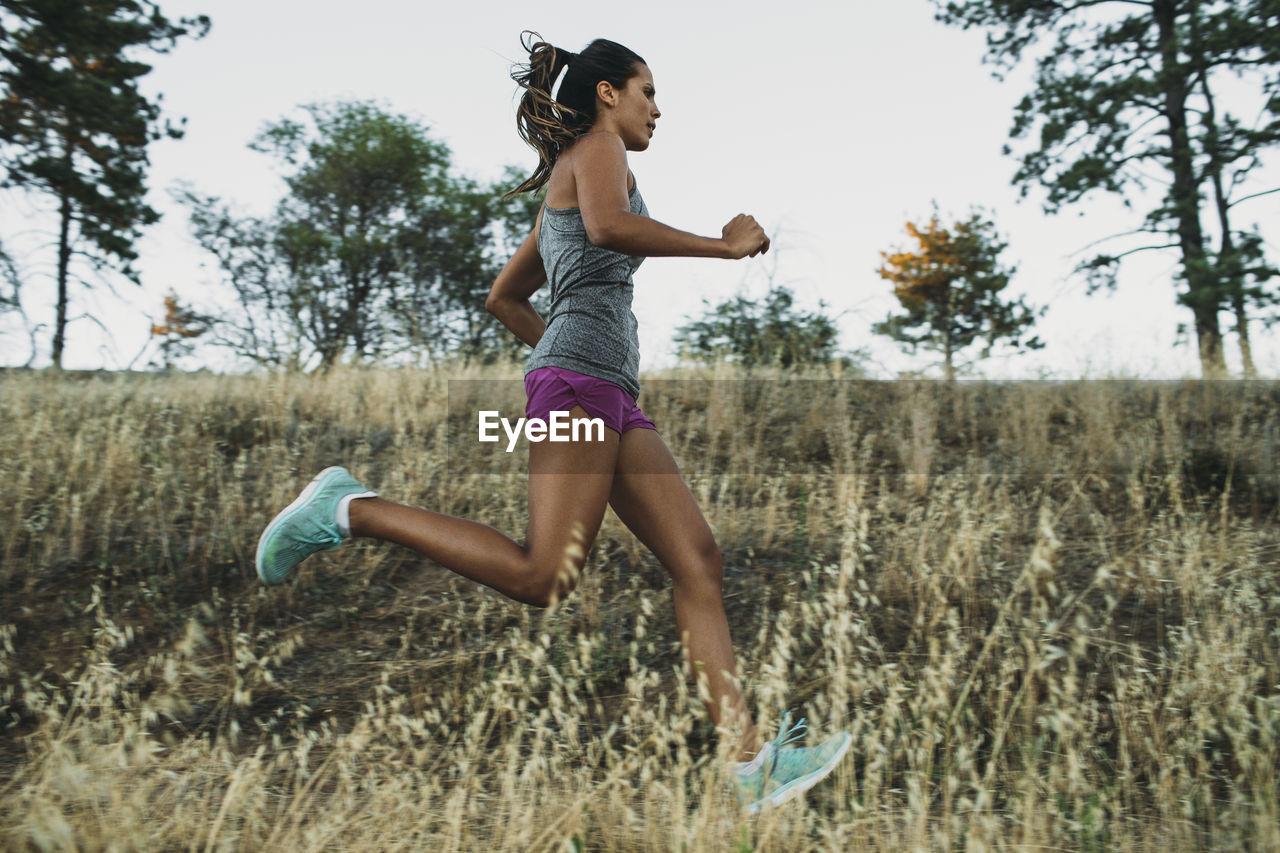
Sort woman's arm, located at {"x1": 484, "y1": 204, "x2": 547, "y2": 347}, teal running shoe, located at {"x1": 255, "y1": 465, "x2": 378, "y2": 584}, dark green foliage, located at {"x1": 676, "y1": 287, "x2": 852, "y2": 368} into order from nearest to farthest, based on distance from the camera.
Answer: teal running shoe, located at {"x1": 255, "y1": 465, "x2": 378, "y2": 584}, woman's arm, located at {"x1": 484, "y1": 204, "x2": 547, "y2": 347}, dark green foliage, located at {"x1": 676, "y1": 287, "x2": 852, "y2": 368}

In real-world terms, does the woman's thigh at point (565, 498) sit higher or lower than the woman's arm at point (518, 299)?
lower

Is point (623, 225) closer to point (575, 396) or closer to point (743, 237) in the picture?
point (743, 237)

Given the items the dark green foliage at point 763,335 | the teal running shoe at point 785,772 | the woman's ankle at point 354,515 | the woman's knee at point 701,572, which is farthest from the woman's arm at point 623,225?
the dark green foliage at point 763,335

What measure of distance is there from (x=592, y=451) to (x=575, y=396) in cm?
15

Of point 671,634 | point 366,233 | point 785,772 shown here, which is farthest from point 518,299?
point 366,233

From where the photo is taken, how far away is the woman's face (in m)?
2.44

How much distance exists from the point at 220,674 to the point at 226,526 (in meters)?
0.97

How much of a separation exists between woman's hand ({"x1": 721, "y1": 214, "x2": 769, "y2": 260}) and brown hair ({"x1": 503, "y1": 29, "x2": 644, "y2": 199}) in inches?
21.1

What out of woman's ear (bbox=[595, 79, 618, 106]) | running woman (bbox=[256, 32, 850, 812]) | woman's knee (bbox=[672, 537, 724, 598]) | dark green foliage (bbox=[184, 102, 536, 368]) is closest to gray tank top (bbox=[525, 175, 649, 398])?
running woman (bbox=[256, 32, 850, 812])

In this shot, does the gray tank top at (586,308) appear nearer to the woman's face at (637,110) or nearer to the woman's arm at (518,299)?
the woman's face at (637,110)

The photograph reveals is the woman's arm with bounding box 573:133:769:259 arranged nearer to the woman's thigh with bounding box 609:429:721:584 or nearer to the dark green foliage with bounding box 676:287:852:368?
the woman's thigh with bounding box 609:429:721:584

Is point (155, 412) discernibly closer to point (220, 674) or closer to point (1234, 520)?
point (220, 674)

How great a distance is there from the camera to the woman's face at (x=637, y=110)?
2436mm

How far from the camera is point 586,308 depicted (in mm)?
2342
